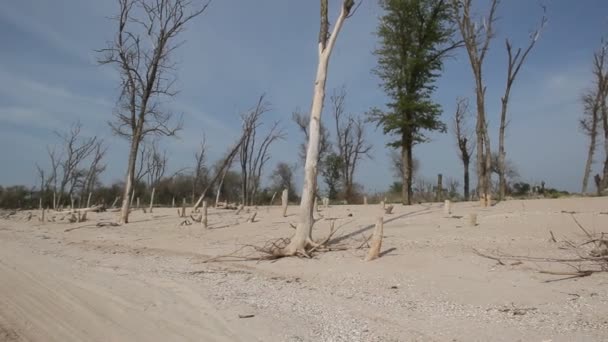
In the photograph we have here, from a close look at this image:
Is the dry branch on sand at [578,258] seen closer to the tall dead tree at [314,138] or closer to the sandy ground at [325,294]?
the sandy ground at [325,294]

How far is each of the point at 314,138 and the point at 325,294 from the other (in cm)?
395

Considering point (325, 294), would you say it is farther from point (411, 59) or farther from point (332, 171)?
point (332, 171)

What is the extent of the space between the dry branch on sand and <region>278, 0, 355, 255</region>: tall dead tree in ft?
10.4

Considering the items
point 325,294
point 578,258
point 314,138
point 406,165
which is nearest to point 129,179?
point 314,138

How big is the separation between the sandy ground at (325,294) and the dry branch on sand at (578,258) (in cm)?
13

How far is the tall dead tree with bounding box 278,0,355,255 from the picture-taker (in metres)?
8.58

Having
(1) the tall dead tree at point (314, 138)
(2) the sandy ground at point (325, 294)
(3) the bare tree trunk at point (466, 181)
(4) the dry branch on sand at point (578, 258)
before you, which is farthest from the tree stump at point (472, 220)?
(3) the bare tree trunk at point (466, 181)

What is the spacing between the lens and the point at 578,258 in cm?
668

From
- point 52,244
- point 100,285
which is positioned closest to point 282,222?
point 52,244

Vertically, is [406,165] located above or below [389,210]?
above

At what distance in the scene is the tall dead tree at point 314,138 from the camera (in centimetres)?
858

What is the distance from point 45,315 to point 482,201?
50.6 feet

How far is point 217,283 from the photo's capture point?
6.28m

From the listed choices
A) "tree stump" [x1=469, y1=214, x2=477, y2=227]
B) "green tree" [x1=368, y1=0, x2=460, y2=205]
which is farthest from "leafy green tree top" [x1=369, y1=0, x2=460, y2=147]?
"tree stump" [x1=469, y1=214, x2=477, y2=227]
